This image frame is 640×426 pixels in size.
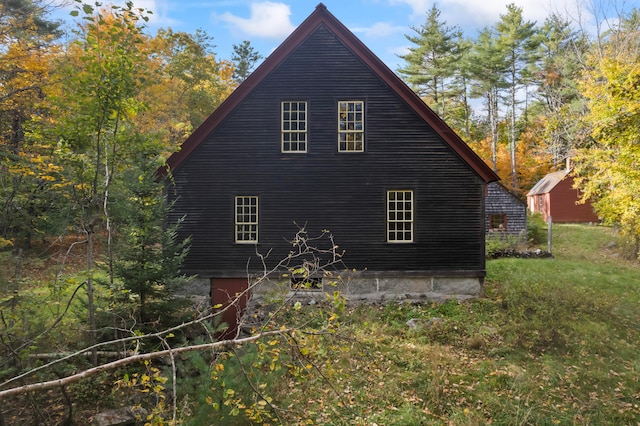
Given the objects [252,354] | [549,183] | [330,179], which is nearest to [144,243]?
[252,354]

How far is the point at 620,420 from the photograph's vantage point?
277 inches

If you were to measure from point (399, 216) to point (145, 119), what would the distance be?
1902cm

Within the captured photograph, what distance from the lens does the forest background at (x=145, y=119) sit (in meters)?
7.50

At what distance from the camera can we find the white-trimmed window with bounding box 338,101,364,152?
13.5 metres

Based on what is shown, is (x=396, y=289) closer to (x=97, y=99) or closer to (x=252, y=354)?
(x=252, y=354)

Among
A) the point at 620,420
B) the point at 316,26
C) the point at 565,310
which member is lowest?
the point at 620,420

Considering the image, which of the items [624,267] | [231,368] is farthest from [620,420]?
[624,267]

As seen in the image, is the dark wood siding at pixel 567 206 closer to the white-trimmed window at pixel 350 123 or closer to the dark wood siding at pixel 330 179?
the dark wood siding at pixel 330 179

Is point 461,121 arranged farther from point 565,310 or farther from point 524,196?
point 565,310

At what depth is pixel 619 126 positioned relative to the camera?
9836 mm

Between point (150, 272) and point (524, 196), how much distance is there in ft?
149

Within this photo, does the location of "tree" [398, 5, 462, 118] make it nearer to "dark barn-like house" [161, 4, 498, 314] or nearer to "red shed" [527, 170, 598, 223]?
"red shed" [527, 170, 598, 223]

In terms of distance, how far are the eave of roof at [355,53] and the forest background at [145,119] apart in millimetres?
928

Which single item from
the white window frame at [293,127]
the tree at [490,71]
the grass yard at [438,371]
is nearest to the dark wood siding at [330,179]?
the white window frame at [293,127]
